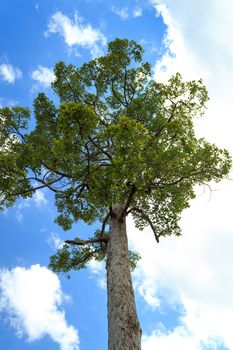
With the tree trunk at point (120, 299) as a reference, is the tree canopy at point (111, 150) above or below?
above

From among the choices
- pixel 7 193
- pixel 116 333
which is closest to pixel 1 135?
pixel 7 193

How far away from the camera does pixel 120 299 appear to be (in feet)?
25.8

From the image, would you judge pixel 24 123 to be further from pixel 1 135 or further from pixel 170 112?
pixel 170 112

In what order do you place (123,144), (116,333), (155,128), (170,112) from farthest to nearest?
(170,112) < (155,128) < (123,144) < (116,333)

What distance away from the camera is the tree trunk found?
278 inches

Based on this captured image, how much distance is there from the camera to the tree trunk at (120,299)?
706cm

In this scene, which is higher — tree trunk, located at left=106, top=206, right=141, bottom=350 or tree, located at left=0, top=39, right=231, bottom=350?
tree, located at left=0, top=39, right=231, bottom=350

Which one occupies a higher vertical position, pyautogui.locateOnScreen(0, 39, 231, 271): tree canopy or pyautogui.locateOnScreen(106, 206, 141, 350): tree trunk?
pyautogui.locateOnScreen(0, 39, 231, 271): tree canopy

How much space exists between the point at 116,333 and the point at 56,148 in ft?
14.8

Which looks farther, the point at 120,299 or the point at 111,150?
the point at 111,150

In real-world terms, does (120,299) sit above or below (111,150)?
below

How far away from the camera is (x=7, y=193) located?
10.4 m

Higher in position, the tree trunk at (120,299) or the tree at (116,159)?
the tree at (116,159)

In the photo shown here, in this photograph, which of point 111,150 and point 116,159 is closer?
point 116,159
